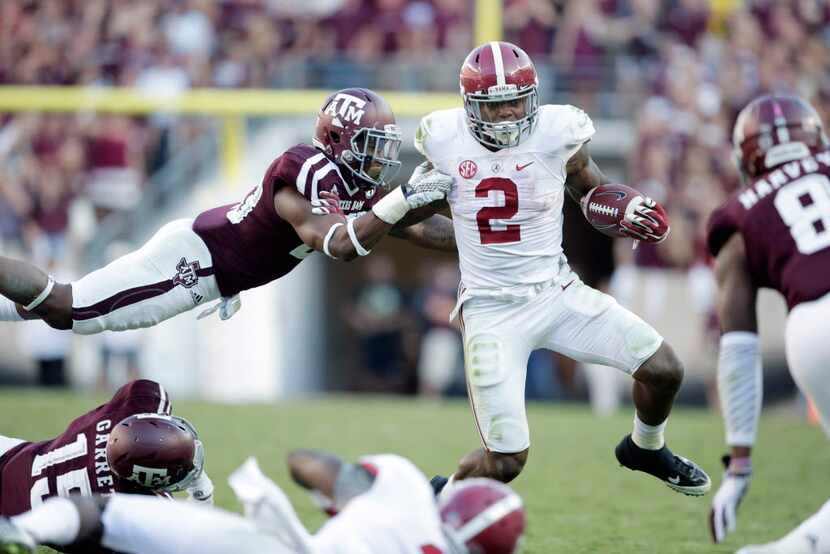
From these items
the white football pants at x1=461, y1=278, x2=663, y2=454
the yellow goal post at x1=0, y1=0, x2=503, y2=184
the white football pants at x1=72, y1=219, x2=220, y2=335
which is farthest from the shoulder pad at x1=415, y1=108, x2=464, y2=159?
the yellow goal post at x1=0, y1=0, x2=503, y2=184

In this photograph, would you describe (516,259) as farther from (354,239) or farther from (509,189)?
(354,239)

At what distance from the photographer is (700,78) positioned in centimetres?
1392

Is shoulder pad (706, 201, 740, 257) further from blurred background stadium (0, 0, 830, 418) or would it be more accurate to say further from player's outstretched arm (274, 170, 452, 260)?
blurred background stadium (0, 0, 830, 418)

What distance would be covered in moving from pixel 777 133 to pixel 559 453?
5197 mm

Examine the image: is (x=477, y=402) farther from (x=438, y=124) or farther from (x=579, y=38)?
(x=579, y=38)

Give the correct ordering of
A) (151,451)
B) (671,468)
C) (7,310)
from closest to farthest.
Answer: (151,451) → (671,468) → (7,310)

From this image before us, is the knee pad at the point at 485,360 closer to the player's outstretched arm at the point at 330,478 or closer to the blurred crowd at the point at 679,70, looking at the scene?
the player's outstretched arm at the point at 330,478

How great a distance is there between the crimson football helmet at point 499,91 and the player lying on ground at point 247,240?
1.26 ft

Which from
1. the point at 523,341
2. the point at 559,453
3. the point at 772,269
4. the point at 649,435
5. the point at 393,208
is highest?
the point at 393,208

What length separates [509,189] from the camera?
19.0ft

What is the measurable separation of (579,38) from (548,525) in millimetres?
8642

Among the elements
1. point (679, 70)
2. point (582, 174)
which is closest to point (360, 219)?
point (582, 174)

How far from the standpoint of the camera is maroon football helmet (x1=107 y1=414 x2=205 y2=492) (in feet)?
16.1

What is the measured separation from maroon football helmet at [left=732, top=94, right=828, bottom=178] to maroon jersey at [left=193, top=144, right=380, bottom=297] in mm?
1981
